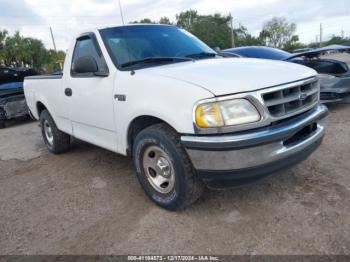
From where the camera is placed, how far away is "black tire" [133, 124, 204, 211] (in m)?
2.75

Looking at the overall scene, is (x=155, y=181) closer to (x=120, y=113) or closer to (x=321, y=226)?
(x=120, y=113)

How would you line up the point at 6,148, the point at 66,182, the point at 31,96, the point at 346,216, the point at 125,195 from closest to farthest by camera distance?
the point at 346,216 < the point at 125,195 < the point at 66,182 < the point at 31,96 < the point at 6,148

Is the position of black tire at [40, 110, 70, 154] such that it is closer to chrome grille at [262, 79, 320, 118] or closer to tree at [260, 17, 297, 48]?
chrome grille at [262, 79, 320, 118]

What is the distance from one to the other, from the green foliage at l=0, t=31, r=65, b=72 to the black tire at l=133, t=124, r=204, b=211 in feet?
117

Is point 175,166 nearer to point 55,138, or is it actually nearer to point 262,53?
point 55,138

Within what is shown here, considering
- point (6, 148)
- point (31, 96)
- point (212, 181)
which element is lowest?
point (6, 148)

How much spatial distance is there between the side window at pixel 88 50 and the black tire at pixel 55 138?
1332 mm

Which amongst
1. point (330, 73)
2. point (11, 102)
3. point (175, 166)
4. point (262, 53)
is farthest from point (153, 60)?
point (11, 102)

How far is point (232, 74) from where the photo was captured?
2721 millimetres

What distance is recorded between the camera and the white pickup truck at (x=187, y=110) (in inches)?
99.0

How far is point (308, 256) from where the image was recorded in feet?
7.68

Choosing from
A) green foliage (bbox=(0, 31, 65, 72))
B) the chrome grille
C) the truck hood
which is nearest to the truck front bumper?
the chrome grille

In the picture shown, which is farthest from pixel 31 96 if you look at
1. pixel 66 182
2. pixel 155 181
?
pixel 155 181

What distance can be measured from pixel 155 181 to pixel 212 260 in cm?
103
